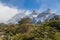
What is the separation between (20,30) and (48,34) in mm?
11419

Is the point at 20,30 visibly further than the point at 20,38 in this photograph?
Yes

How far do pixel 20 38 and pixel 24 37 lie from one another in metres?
0.55

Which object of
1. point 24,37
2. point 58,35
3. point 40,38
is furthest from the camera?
point 24,37

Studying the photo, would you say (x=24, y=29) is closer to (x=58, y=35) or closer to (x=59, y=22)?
(x=59, y=22)

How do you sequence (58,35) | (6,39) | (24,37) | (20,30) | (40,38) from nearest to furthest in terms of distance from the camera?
(40,38) < (58,35) < (24,37) < (6,39) < (20,30)

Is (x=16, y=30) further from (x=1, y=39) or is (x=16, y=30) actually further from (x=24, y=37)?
(x=24, y=37)

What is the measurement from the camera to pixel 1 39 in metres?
26.7

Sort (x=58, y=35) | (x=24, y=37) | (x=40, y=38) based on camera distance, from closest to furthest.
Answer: (x=40, y=38)
(x=58, y=35)
(x=24, y=37)

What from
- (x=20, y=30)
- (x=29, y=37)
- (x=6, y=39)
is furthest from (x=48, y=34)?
(x=20, y=30)

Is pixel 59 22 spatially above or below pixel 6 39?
above

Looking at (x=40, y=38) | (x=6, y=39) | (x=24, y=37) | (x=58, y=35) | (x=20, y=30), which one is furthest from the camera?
(x=20, y=30)

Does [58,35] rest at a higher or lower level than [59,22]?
lower

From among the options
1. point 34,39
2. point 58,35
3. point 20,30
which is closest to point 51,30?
point 58,35

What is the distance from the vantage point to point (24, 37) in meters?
24.3
